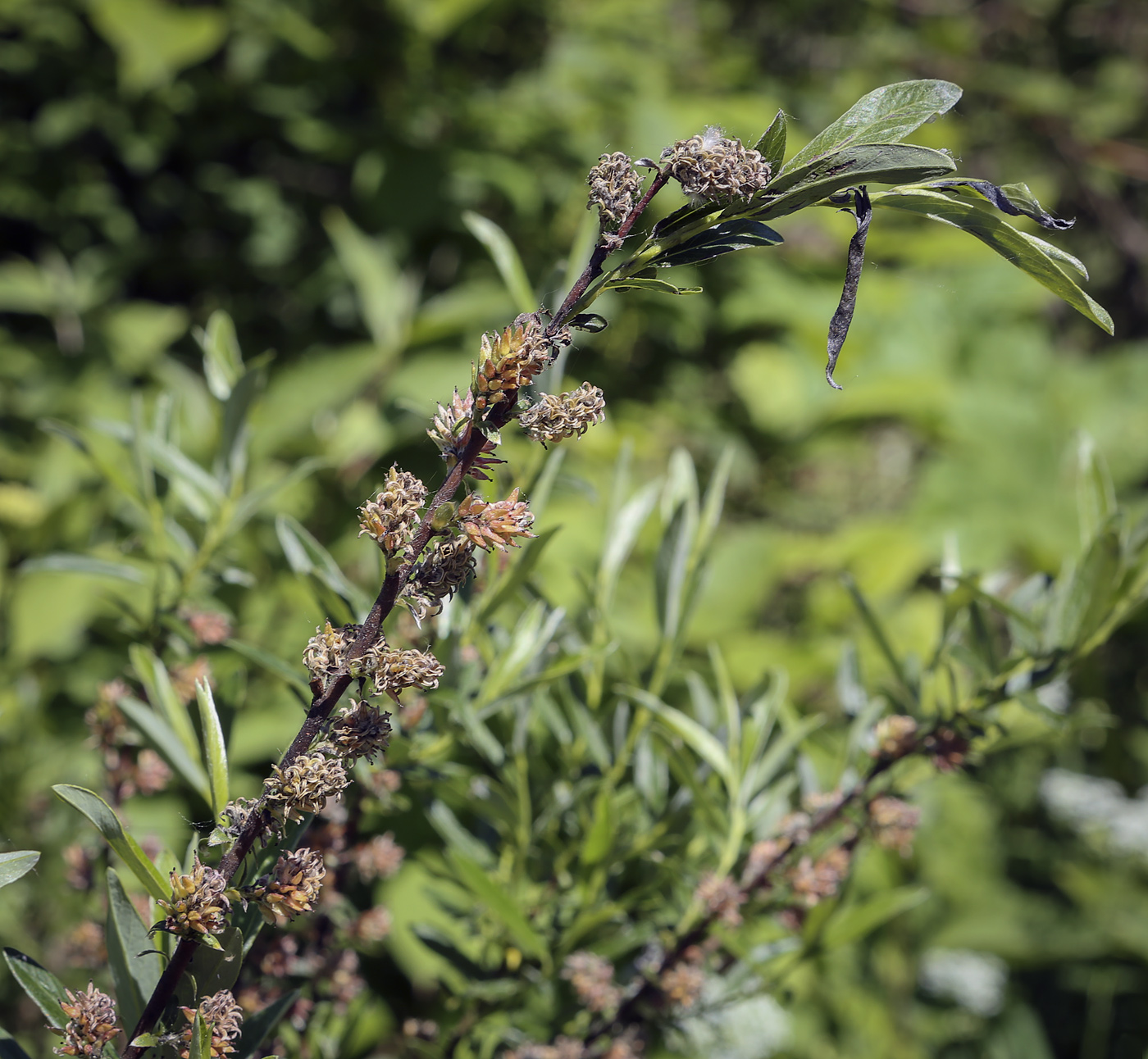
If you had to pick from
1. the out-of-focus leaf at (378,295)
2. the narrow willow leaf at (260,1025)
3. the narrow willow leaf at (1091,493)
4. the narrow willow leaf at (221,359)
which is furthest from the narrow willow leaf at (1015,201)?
the out-of-focus leaf at (378,295)

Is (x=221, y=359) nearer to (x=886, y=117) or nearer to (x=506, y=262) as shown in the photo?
(x=506, y=262)

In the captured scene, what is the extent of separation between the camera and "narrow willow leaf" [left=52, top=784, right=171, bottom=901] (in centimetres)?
37

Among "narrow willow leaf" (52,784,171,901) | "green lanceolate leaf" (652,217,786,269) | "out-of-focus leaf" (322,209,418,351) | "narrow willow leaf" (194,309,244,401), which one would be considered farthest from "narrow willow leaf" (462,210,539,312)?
"out-of-focus leaf" (322,209,418,351)

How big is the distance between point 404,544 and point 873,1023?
1718mm

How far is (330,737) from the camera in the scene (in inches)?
15.1

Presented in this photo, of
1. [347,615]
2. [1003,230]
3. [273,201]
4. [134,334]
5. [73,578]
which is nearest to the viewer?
[1003,230]

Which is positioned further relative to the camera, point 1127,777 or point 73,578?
point 1127,777

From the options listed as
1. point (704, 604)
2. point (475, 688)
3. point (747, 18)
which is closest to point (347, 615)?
point (475, 688)

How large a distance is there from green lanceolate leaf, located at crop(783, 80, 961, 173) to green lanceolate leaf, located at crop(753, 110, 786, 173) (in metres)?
0.01

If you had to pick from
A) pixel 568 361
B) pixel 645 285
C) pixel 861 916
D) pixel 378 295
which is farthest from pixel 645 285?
pixel 378 295

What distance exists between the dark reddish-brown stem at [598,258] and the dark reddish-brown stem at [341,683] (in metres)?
0.04

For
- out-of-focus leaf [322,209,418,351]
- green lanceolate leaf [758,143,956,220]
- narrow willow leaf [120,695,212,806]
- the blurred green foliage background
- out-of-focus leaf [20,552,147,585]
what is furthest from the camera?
out-of-focus leaf [322,209,418,351]

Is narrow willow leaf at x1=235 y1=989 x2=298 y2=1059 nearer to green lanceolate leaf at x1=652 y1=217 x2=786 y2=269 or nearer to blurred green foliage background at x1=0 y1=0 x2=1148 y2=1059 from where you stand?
green lanceolate leaf at x1=652 y1=217 x2=786 y2=269

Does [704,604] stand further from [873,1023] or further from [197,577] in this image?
[197,577]
